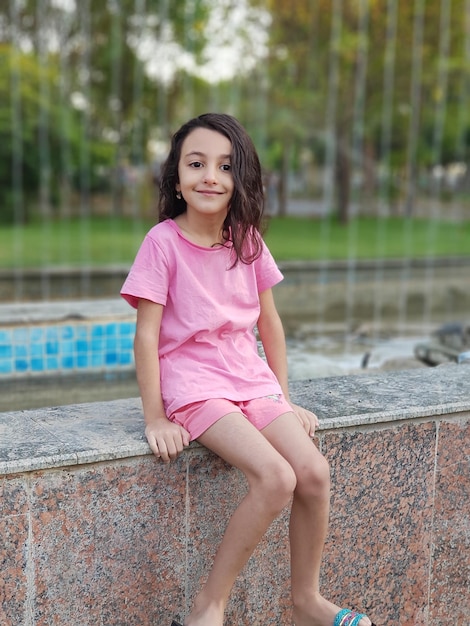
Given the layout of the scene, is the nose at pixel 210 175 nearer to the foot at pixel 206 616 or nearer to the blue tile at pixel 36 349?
the foot at pixel 206 616

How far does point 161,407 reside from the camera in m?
2.16

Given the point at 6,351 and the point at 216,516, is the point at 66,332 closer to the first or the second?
the point at 6,351

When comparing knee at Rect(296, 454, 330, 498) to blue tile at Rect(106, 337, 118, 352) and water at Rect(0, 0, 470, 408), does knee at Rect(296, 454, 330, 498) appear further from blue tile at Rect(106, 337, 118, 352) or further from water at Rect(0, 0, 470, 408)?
water at Rect(0, 0, 470, 408)

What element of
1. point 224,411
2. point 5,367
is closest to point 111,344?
point 5,367

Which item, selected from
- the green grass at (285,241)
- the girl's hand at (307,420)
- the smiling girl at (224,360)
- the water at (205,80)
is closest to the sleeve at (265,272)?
the smiling girl at (224,360)

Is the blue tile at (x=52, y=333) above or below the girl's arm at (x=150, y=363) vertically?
below

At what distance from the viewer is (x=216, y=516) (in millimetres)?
2143

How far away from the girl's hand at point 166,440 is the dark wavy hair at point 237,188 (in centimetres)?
51

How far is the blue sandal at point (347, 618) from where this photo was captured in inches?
82.4

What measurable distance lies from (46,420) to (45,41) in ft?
71.9

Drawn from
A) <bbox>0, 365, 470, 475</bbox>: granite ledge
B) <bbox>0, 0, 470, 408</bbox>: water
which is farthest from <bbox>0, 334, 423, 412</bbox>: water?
<bbox>0, 0, 470, 408</bbox>: water

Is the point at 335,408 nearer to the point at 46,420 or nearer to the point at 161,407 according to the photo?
the point at 161,407

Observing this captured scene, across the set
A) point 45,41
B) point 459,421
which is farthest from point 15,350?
point 45,41

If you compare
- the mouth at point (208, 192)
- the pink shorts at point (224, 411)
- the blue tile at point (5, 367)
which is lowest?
the blue tile at point (5, 367)
